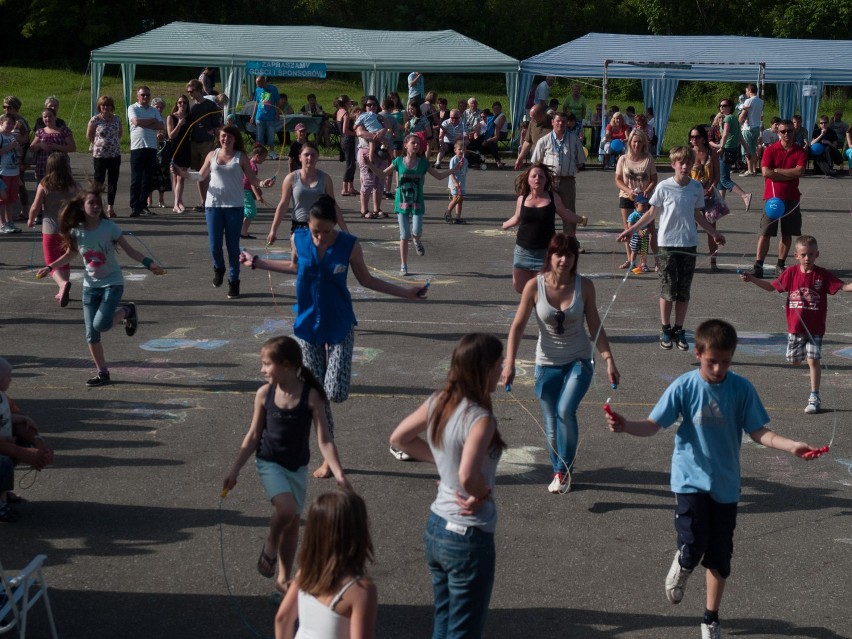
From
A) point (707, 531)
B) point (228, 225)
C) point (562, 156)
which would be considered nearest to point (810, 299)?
point (707, 531)

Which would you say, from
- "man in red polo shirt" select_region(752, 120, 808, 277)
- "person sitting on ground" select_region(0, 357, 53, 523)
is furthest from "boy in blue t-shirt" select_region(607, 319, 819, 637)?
"man in red polo shirt" select_region(752, 120, 808, 277)

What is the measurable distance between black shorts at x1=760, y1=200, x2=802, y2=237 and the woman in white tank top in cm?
1124

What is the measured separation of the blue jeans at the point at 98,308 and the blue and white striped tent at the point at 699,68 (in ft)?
73.2

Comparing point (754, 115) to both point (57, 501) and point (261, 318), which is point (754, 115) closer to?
point (261, 318)

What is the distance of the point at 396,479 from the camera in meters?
7.31

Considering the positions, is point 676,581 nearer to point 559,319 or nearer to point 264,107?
point 559,319

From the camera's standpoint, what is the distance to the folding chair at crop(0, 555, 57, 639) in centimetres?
477

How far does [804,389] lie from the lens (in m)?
9.48

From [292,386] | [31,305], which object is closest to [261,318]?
[31,305]

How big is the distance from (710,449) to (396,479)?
8.74 feet

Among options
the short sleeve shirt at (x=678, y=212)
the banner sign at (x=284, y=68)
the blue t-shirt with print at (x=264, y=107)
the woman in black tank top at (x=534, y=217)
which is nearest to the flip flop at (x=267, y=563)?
the woman in black tank top at (x=534, y=217)

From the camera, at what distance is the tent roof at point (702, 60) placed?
2980cm

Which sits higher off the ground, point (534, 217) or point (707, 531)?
point (534, 217)

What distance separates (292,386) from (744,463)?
369 cm
